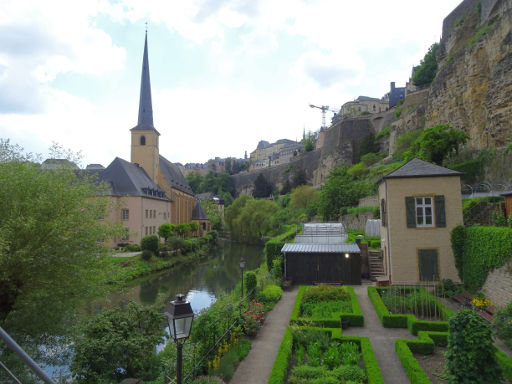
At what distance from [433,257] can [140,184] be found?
32.9 meters

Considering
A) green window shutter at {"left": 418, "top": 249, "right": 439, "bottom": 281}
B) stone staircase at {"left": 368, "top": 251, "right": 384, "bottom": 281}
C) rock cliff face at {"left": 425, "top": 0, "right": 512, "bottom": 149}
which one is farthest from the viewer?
rock cliff face at {"left": 425, "top": 0, "right": 512, "bottom": 149}

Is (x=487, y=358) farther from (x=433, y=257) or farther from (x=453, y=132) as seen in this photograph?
(x=453, y=132)

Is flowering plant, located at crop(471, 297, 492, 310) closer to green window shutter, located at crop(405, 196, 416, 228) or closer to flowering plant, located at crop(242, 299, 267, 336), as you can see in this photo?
green window shutter, located at crop(405, 196, 416, 228)

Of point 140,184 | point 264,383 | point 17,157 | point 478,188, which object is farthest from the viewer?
point 140,184

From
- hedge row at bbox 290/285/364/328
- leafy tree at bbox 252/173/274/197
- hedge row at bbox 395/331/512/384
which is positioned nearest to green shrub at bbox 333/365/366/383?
hedge row at bbox 395/331/512/384

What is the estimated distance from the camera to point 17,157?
383 inches

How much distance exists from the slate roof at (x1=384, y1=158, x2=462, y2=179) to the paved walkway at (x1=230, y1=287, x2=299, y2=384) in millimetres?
7969

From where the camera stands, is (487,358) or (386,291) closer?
(487,358)

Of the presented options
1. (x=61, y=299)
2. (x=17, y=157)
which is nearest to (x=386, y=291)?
(x=61, y=299)

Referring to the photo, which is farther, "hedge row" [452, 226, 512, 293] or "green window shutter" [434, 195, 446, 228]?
"green window shutter" [434, 195, 446, 228]

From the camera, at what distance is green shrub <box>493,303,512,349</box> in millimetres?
8086

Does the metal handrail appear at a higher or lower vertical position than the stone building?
lower

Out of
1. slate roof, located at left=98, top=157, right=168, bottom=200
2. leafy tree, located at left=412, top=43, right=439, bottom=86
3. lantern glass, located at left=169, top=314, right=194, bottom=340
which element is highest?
leafy tree, located at left=412, top=43, right=439, bottom=86

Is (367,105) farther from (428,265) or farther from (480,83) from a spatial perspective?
(428,265)
